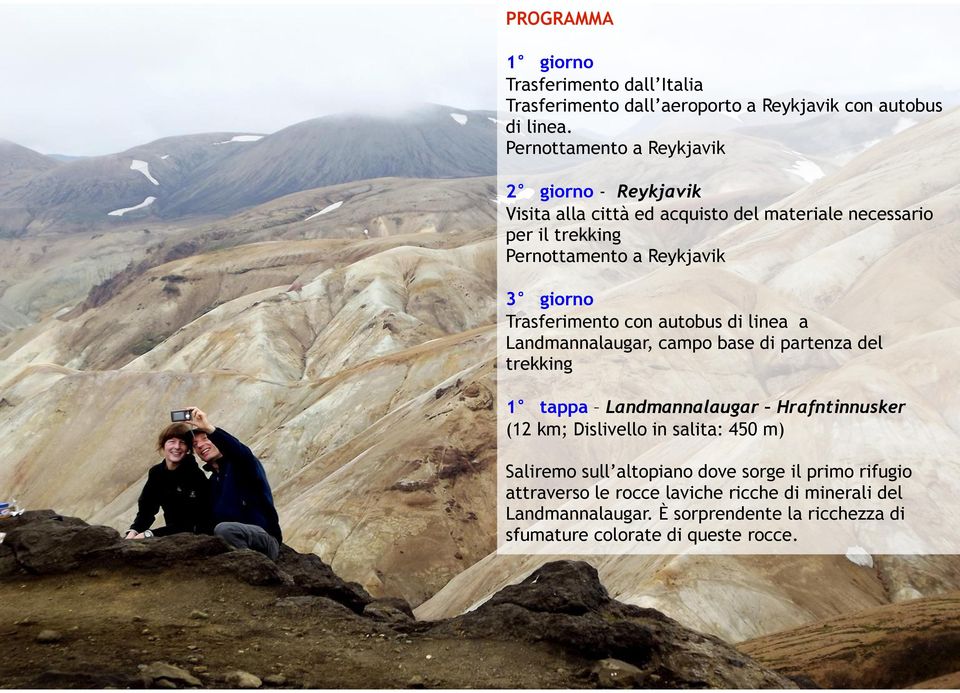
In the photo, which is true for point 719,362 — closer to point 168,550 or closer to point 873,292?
point 873,292

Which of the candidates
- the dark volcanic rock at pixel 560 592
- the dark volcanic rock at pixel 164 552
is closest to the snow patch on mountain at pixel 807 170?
the dark volcanic rock at pixel 560 592

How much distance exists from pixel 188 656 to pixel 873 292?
59055 mm

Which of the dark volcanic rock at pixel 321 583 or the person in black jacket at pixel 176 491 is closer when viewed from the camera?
the person in black jacket at pixel 176 491

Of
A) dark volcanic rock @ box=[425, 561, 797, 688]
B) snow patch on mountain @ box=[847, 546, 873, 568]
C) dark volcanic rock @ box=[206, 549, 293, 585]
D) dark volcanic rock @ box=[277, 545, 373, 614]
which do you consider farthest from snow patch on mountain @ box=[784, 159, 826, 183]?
dark volcanic rock @ box=[206, 549, 293, 585]

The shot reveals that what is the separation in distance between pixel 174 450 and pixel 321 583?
2.28m

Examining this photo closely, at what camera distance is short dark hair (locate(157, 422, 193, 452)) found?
891 cm

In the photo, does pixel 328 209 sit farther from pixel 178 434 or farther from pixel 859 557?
pixel 178 434

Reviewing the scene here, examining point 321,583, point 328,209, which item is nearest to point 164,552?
point 321,583

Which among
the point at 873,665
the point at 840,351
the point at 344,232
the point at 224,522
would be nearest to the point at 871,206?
the point at 840,351

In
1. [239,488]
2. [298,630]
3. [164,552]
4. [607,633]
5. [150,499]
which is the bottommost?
[607,633]

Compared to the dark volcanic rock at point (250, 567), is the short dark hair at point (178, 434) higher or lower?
higher

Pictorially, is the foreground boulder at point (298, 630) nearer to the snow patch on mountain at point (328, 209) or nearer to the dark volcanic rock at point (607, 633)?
the dark volcanic rock at point (607, 633)

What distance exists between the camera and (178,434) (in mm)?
8945

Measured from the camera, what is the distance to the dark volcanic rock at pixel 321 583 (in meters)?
9.59
